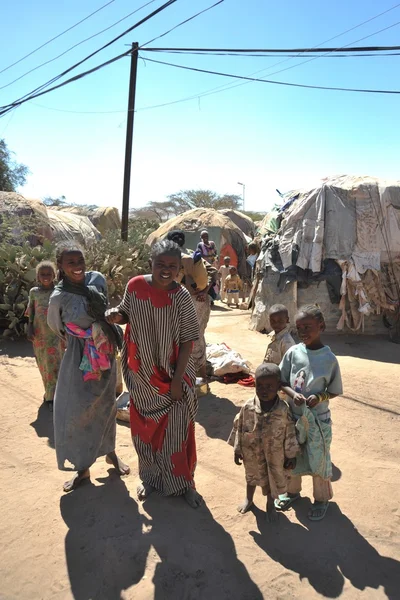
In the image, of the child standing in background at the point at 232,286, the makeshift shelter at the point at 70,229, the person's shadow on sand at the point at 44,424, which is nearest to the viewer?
the person's shadow on sand at the point at 44,424

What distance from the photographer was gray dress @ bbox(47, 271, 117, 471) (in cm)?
303

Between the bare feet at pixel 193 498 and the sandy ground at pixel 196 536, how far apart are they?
59 mm

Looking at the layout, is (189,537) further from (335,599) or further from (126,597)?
(335,599)

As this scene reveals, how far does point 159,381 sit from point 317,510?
4.15 feet

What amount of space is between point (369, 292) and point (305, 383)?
5.65 m

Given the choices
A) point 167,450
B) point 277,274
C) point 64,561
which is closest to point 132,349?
point 167,450

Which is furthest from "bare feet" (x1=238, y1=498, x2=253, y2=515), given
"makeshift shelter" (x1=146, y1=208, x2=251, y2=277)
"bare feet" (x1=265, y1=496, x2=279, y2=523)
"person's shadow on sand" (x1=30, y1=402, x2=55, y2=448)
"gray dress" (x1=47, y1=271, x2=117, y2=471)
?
"makeshift shelter" (x1=146, y1=208, x2=251, y2=277)

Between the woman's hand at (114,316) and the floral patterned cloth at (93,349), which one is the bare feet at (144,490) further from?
the woman's hand at (114,316)

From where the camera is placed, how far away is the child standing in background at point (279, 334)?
3.62 metres

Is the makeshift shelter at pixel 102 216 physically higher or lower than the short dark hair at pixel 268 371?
higher

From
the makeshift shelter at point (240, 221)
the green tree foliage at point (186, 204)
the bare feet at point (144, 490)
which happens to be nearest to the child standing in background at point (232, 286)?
the makeshift shelter at point (240, 221)

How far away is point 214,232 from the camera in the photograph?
49.3 feet

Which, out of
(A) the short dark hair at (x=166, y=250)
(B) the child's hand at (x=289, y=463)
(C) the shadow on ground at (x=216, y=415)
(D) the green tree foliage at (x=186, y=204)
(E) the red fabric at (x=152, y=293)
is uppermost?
(D) the green tree foliage at (x=186, y=204)

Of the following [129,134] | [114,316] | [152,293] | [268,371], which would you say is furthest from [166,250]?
[129,134]
